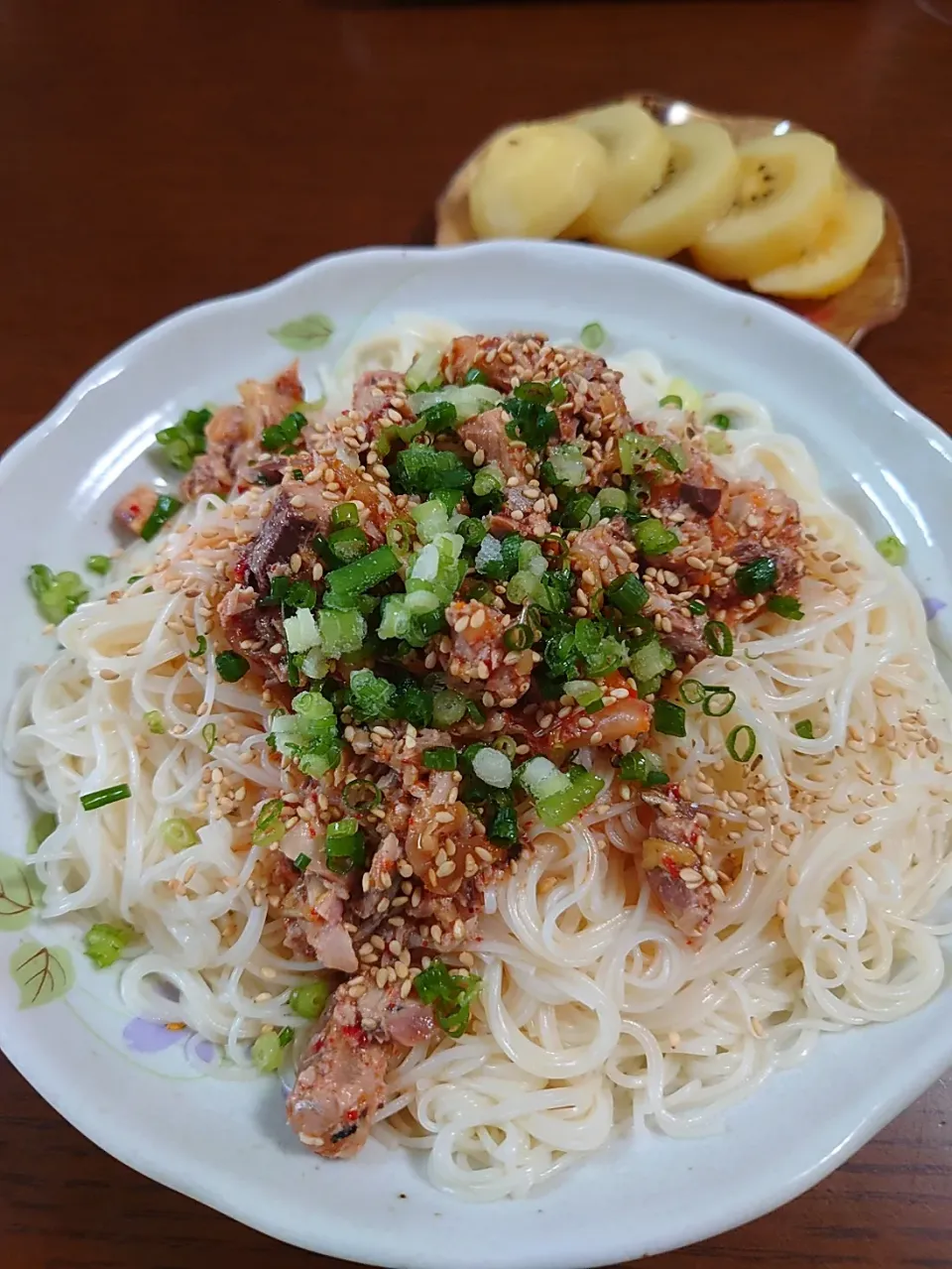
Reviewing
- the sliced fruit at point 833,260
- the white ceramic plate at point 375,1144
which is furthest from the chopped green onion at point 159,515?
the sliced fruit at point 833,260

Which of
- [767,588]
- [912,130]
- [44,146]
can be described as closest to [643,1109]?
[767,588]

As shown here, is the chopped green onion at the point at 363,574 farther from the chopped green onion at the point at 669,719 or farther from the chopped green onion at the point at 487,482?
the chopped green onion at the point at 669,719

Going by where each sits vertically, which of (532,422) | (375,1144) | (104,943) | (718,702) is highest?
(532,422)

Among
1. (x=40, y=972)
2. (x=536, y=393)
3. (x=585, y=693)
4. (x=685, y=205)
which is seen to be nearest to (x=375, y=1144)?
(x=40, y=972)

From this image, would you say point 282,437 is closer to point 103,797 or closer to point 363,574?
point 363,574

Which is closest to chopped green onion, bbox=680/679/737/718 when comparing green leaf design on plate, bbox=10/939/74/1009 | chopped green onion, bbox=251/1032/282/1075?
chopped green onion, bbox=251/1032/282/1075

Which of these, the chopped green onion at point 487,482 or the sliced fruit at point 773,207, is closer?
the chopped green onion at point 487,482

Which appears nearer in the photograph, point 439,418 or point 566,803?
point 566,803
